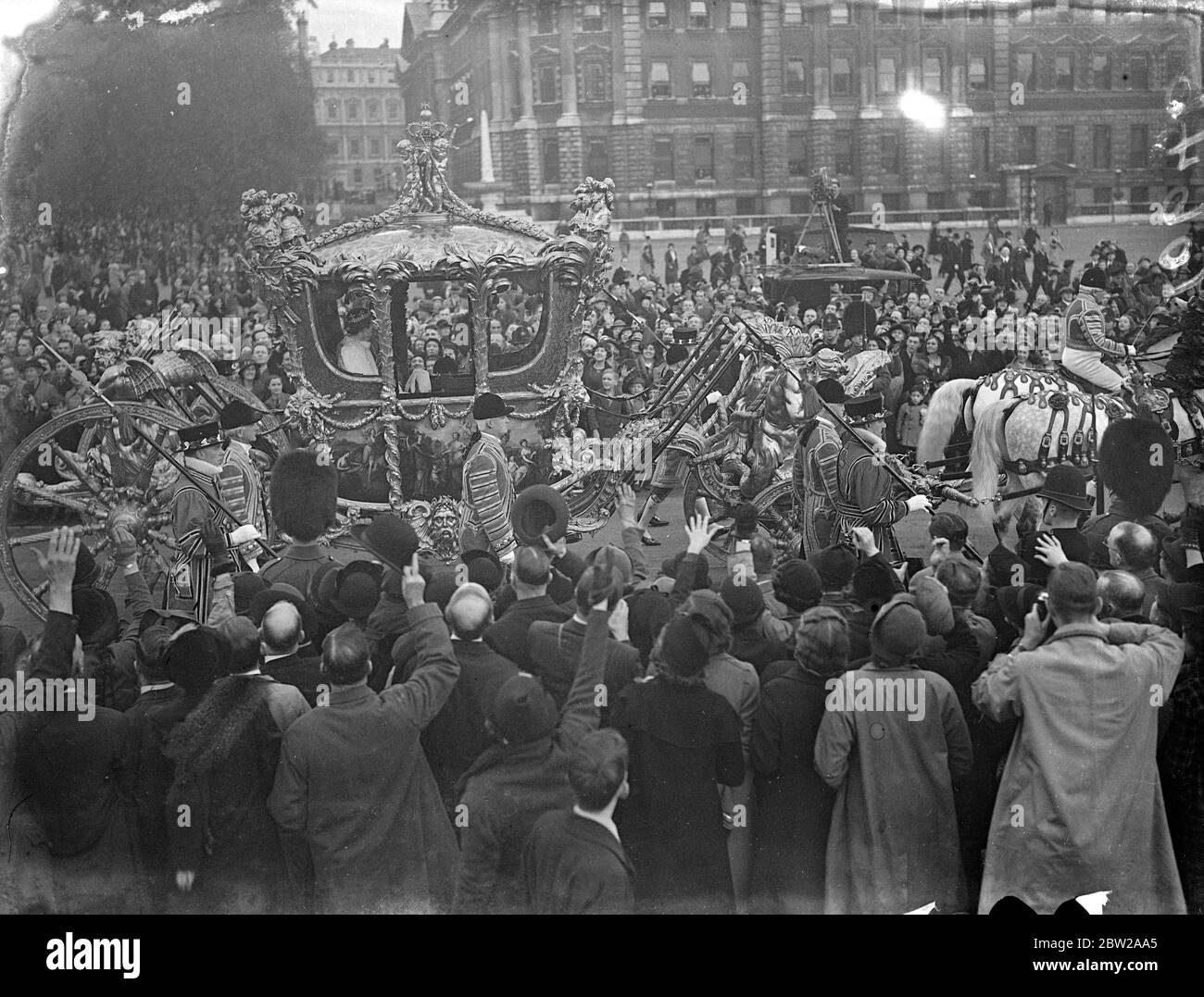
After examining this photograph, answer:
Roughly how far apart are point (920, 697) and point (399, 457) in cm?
452

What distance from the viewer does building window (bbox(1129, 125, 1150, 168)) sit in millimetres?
9906

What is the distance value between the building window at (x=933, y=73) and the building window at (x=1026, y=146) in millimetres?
741

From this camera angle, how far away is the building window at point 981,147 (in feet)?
34.8

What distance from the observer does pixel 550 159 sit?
33.7ft

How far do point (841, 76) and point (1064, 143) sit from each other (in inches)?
72.0

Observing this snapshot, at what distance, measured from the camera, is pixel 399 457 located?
384 inches

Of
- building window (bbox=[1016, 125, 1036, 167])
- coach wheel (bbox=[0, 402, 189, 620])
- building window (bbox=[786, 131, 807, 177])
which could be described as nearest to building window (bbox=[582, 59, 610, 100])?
building window (bbox=[786, 131, 807, 177])

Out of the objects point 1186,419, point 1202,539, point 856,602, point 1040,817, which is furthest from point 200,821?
point 1186,419

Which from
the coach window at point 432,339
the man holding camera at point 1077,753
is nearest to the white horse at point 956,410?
the coach window at point 432,339

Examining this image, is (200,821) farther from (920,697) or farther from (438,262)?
(438,262)

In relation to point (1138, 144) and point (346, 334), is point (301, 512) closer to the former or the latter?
point (346, 334)

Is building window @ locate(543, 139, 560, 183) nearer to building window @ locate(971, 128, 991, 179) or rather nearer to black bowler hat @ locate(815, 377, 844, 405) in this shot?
black bowler hat @ locate(815, 377, 844, 405)

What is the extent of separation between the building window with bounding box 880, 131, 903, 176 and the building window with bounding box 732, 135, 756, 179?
37.4 inches

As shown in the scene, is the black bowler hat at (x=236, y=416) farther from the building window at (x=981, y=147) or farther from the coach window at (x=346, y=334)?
the building window at (x=981, y=147)
